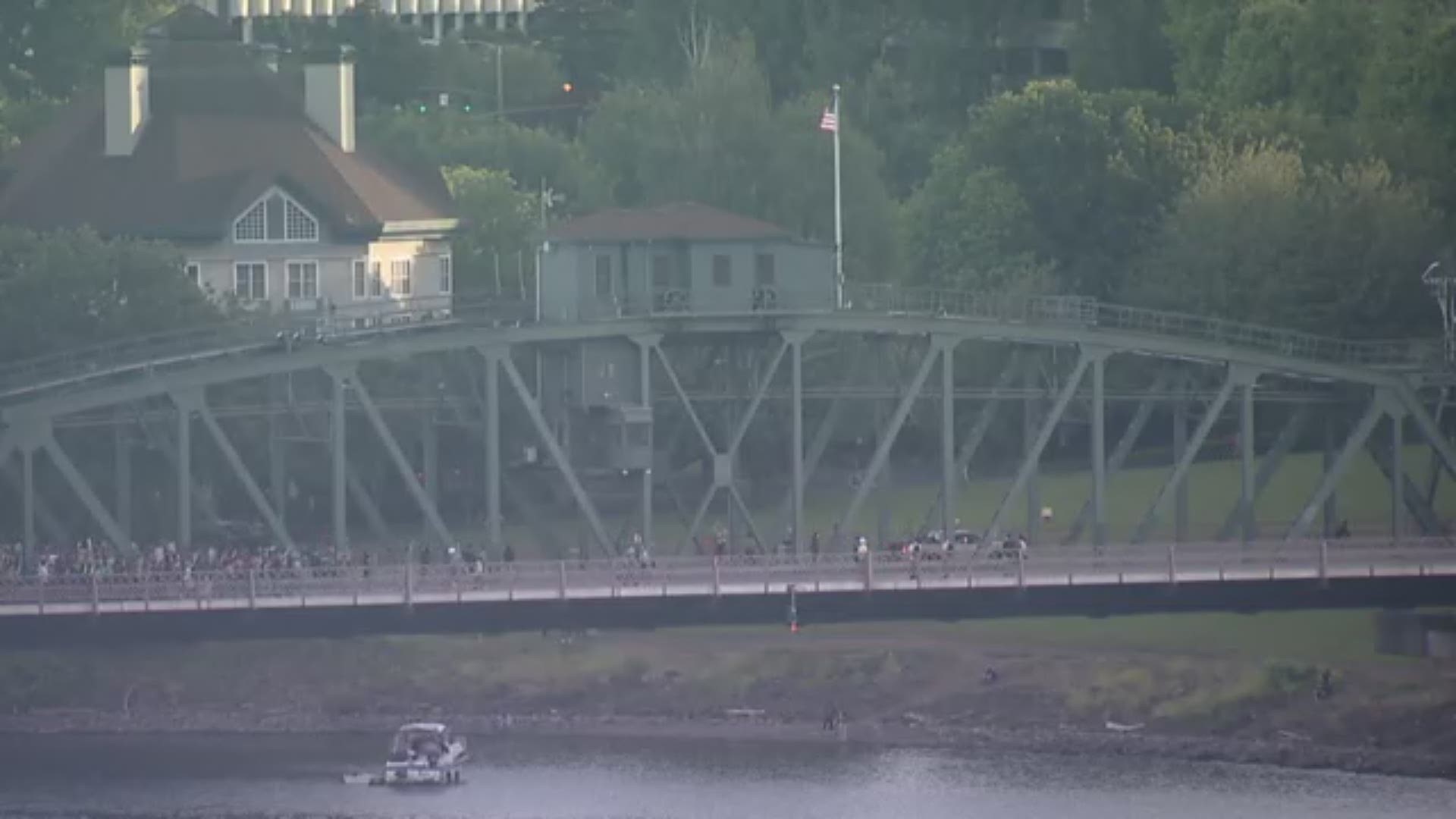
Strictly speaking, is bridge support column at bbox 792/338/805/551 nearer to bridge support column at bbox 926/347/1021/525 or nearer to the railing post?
bridge support column at bbox 926/347/1021/525

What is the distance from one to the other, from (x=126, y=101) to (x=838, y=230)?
28.1m

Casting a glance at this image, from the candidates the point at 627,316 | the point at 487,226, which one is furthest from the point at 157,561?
the point at 487,226

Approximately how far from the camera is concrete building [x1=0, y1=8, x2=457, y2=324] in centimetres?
17175

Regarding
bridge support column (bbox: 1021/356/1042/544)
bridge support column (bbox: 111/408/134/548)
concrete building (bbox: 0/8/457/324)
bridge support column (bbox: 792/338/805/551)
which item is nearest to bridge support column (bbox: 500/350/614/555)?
bridge support column (bbox: 792/338/805/551)

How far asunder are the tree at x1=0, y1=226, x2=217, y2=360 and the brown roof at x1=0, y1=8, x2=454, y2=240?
39.5ft

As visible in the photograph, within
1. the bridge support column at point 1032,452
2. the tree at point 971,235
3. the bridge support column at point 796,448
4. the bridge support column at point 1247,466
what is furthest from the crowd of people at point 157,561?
the tree at point 971,235

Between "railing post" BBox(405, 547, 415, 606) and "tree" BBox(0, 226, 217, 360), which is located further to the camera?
"tree" BBox(0, 226, 217, 360)

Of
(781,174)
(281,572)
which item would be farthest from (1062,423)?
(281,572)

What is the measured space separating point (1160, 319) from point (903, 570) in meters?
38.7

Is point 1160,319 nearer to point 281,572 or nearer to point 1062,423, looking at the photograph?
point 1062,423

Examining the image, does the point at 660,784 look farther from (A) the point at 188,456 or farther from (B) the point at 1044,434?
(A) the point at 188,456

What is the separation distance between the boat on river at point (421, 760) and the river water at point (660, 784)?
2.22 feet

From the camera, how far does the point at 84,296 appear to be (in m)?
156

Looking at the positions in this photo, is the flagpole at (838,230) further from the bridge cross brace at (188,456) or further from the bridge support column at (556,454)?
the bridge cross brace at (188,456)
